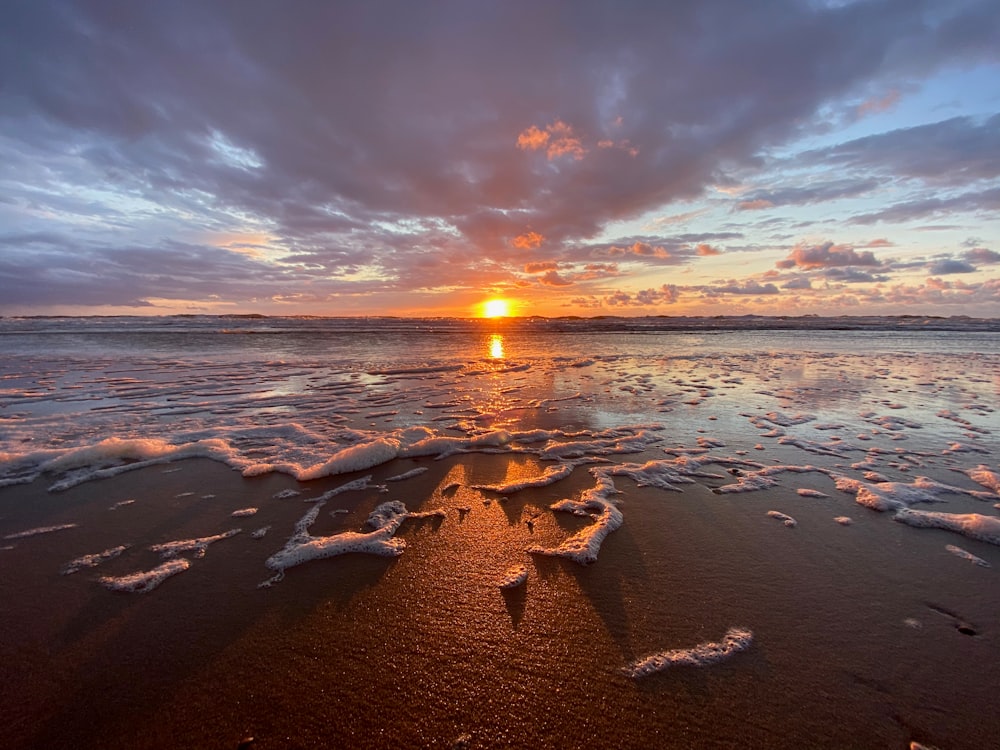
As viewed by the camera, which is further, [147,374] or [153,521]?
[147,374]

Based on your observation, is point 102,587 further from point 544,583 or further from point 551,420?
point 551,420

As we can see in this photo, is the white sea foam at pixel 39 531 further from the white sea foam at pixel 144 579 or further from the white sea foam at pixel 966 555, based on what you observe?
the white sea foam at pixel 966 555

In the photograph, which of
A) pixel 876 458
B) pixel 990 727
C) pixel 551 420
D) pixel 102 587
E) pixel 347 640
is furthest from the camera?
pixel 551 420

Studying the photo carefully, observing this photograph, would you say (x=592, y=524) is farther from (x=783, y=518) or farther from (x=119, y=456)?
(x=119, y=456)

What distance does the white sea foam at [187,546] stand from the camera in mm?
3316

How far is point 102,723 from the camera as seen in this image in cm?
198

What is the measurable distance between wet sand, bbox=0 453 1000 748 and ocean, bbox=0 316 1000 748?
0.04 ft

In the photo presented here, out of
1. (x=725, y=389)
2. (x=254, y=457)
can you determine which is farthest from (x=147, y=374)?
(x=725, y=389)

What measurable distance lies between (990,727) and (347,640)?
3135 millimetres

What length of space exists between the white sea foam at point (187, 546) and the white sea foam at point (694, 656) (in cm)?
319

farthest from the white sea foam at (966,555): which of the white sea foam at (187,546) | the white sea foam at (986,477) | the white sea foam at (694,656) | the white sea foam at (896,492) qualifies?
the white sea foam at (187,546)

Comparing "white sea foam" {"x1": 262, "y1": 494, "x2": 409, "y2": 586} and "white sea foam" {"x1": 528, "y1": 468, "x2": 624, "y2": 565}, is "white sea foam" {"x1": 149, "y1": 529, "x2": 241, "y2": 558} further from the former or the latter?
"white sea foam" {"x1": 528, "y1": 468, "x2": 624, "y2": 565}

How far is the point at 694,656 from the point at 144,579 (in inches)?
141

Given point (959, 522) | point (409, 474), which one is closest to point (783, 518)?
point (959, 522)
